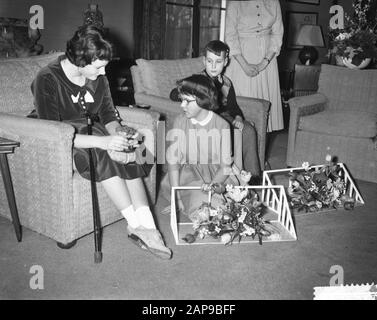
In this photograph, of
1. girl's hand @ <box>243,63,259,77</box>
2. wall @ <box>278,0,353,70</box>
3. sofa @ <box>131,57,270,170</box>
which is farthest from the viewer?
wall @ <box>278,0,353,70</box>

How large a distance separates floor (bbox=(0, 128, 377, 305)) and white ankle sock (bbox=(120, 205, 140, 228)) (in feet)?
0.45

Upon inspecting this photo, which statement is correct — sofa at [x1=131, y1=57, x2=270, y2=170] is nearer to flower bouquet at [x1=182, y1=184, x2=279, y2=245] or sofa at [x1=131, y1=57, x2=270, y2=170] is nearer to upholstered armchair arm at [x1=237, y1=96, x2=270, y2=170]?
upholstered armchair arm at [x1=237, y1=96, x2=270, y2=170]

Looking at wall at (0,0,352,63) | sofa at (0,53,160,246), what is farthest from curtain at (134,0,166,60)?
sofa at (0,53,160,246)

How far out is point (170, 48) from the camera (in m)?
5.66

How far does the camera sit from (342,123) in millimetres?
3508

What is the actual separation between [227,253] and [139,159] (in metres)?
0.70

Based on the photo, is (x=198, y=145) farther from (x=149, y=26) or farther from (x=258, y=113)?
(x=149, y=26)

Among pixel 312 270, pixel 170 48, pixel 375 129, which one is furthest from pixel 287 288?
pixel 170 48

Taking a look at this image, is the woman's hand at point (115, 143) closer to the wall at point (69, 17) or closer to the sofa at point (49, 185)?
the sofa at point (49, 185)

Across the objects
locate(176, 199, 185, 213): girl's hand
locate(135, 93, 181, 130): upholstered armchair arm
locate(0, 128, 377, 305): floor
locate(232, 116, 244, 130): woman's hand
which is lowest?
locate(0, 128, 377, 305): floor

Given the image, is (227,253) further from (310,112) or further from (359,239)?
(310,112)

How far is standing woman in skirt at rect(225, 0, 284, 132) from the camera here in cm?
366

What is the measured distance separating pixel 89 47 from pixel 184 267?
1.17 metres

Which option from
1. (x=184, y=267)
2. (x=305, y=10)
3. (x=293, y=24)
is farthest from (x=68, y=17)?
(x=305, y=10)
